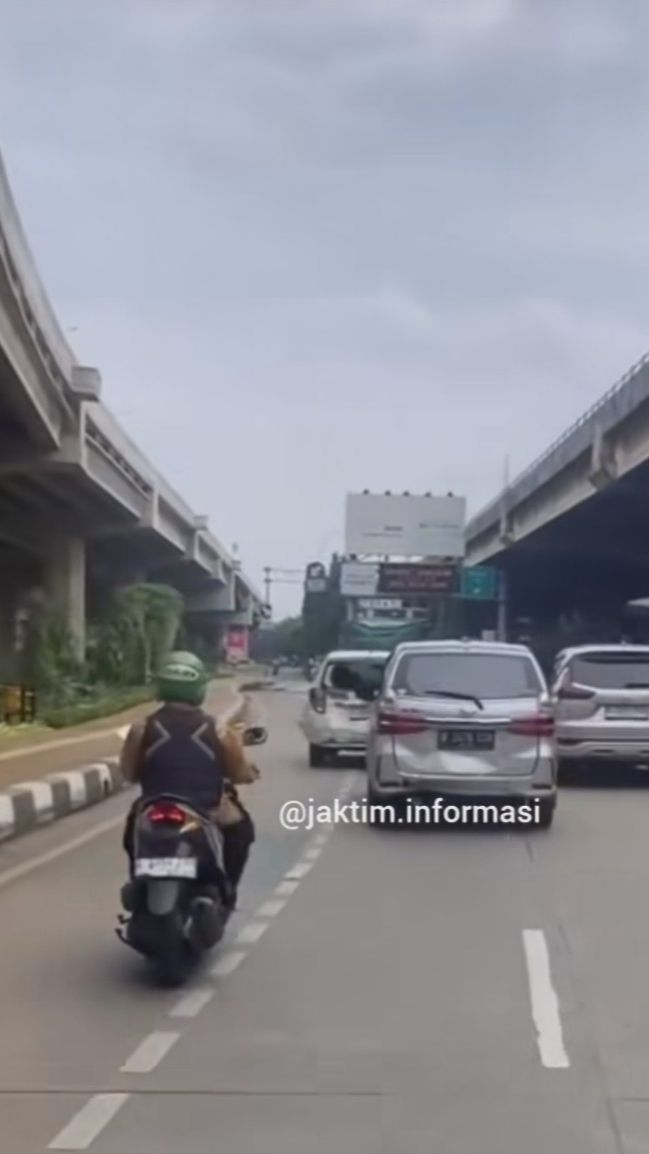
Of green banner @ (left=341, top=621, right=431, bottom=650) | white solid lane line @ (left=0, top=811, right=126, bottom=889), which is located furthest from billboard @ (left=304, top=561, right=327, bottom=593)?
white solid lane line @ (left=0, top=811, right=126, bottom=889)

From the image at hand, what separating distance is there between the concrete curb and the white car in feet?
10.3

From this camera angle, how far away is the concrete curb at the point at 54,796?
55.6 ft

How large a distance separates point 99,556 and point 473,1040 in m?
64.2

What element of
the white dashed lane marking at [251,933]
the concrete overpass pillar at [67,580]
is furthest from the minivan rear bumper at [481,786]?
the concrete overpass pillar at [67,580]

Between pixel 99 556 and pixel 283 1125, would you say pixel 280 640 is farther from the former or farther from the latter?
pixel 283 1125

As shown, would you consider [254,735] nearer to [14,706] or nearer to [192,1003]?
[192,1003]

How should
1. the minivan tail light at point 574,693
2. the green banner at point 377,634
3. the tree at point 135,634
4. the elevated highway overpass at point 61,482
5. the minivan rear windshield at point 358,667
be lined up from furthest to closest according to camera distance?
the green banner at point 377,634, the tree at point 135,634, the elevated highway overpass at point 61,482, the minivan rear windshield at point 358,667, the minivan tail light at point 574,693

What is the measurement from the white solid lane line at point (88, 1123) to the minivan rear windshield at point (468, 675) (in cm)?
1006

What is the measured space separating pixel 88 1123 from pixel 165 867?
261 centimetres

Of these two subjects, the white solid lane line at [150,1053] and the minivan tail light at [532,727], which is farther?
the minivan tail light at [532,727]

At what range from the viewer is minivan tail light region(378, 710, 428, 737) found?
649 inches

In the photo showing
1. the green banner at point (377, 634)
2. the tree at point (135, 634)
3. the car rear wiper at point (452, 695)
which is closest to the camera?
the car rear wiper at point (452, 695)

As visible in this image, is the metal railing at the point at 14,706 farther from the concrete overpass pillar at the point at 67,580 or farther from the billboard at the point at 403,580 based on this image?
the billboard at the point at 403,580

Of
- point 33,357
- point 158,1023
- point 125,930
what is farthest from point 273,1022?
point 33,357
